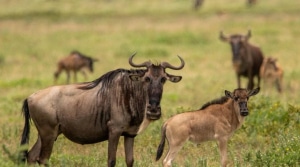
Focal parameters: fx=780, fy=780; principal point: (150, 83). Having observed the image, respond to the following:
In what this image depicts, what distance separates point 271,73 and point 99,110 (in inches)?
458

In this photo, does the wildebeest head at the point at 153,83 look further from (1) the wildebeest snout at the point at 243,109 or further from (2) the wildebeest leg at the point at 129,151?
(1) the wildebeest snout at the point at 243,109

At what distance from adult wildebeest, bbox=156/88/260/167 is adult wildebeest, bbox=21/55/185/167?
469 mm

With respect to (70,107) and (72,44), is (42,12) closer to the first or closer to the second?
(72,44)

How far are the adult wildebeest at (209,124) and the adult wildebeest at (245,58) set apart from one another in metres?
10.5

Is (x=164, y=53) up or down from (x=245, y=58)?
up

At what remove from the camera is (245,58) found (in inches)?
843

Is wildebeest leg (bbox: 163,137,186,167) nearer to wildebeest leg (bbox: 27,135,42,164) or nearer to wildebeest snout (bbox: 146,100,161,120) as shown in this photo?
wildebeest snout (bbox: 146,100,161,120)

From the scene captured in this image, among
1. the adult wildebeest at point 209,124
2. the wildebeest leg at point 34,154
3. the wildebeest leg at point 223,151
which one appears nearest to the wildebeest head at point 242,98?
the adult wildebeest at point 209,124

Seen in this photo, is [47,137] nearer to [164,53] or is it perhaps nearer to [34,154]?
[34,154]

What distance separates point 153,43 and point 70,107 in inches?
822

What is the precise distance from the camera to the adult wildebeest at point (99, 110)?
31.9 feet

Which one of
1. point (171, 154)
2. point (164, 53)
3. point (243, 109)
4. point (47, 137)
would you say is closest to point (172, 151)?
point (171, 154)

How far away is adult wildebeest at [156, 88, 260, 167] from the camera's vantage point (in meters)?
9.95

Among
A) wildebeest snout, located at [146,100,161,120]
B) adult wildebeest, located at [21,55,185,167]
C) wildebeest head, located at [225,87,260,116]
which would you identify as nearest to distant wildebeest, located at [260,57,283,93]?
wildebeest head, located at [225,87,260,116]
